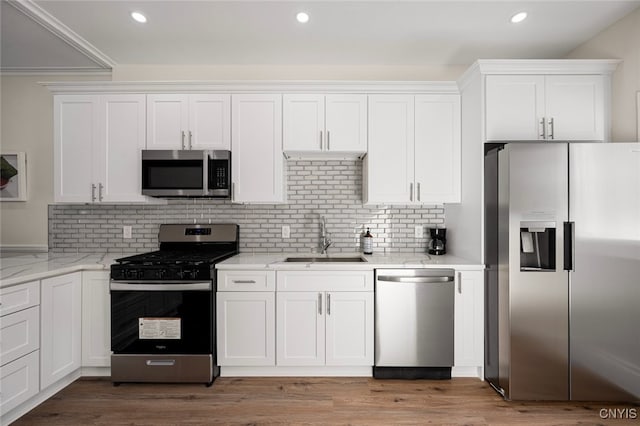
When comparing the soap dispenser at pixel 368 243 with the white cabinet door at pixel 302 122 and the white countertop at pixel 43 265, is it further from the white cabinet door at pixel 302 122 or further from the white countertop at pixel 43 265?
the white countertop at pixel 43 265

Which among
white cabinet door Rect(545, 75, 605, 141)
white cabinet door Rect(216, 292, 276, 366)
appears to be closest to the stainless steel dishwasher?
white cabinet door Rect(216, 292, 276, 366)

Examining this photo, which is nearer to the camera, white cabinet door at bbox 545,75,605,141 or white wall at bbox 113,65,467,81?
white cabinet door at bbox 545,75,605,141

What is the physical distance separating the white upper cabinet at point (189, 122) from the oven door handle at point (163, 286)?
3.93ft

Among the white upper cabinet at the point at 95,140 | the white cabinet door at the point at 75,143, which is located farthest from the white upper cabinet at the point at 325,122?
the white cabinet door at the point at 75,143

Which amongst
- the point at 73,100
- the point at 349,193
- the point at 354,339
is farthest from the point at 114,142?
the point at 354,339

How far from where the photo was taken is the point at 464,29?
2725mm

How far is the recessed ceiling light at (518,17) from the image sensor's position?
2.52m

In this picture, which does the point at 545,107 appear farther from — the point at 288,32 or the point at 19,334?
the point at 19,334

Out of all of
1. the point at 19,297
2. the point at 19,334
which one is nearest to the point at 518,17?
the point at 19,297

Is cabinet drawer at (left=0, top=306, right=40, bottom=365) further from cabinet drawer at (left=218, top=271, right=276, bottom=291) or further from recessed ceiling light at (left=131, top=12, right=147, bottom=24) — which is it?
recessed ceiling light at (left=131, top=12, right=147, bottom=24)

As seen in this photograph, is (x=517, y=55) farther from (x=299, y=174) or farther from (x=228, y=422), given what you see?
(x=228, y=422)

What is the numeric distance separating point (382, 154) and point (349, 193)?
548mm

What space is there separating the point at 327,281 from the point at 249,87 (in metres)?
1.81

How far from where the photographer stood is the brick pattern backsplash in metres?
3.32
